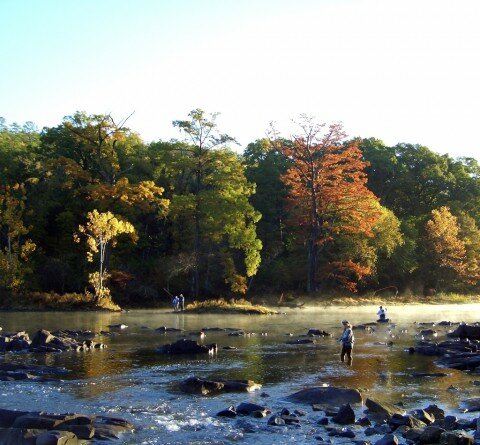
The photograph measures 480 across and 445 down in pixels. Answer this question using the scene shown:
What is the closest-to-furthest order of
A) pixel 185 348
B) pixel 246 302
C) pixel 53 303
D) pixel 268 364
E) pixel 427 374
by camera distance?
pixel 427 374 < pixel 268 364 < pixel 185 348 < pixel 53 303 < pixel 246 302

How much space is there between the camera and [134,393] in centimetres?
1873

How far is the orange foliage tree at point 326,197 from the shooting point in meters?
60.2

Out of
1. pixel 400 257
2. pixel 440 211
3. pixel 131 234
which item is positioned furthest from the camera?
pixel 440 211

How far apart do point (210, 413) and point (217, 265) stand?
42719 mm

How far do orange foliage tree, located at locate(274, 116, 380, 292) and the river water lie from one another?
21.4 meters

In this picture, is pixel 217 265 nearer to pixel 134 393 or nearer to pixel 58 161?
pixel 58 161

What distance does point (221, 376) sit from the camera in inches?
861

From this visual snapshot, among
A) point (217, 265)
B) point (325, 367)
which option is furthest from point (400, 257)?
point (325, 367)

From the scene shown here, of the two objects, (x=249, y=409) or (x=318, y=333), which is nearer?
(x=249, y=409)

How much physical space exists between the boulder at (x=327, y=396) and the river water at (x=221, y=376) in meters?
0.62

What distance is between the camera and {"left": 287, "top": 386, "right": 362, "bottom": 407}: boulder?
1738cm

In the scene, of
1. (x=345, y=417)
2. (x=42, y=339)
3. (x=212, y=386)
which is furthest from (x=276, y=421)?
(x=42, y=339)

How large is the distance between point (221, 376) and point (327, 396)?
531 centimetres

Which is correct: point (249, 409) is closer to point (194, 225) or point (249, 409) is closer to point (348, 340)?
point (348, 340)
